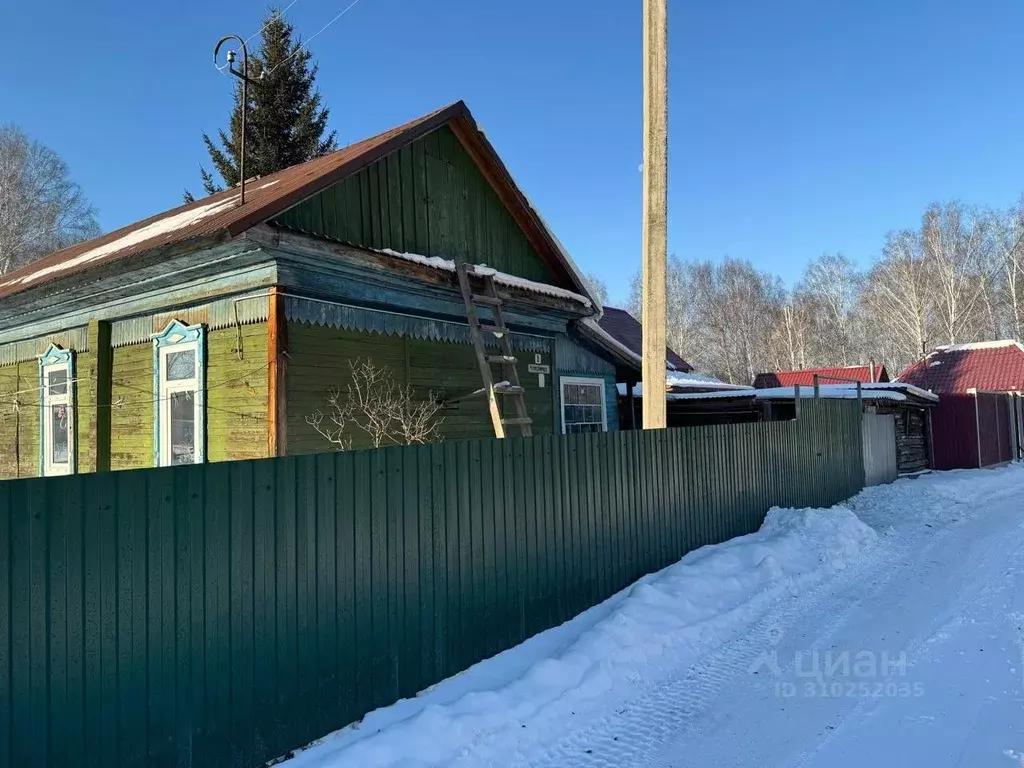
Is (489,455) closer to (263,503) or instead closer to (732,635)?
(263,503)

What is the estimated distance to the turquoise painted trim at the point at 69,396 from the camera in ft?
29.6

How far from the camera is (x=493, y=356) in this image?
28.2ft

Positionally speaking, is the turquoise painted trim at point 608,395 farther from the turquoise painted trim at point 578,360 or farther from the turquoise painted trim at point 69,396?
the turquoise painted trim at point 69,396

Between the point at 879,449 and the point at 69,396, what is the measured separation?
16058mm

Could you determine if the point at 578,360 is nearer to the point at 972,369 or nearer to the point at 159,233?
the point at 159,233

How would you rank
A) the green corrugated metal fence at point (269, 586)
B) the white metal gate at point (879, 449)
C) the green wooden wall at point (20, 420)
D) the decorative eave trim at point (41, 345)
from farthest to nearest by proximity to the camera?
the white metal gate at point (879, 449) < the green wooden wall at point (20, 420) < the decorative eave trim at point (41, 345) < the green corrugated metal fence at point (269, 586)

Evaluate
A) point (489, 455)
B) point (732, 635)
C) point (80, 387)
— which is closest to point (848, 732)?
point (732, 635)

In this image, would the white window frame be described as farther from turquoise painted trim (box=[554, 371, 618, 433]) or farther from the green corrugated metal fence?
the green corrugated metal fence

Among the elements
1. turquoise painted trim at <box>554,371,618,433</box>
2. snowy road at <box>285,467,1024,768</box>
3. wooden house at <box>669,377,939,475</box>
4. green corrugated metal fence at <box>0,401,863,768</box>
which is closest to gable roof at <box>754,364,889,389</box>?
wooden house at <box>669,377,939,475</box>

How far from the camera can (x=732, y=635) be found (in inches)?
215

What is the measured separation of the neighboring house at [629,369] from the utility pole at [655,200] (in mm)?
1906

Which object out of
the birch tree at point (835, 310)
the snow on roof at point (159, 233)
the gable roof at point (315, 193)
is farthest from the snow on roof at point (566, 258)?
the birch tree at point (835, 310)

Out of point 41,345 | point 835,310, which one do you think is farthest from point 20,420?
point 835,310

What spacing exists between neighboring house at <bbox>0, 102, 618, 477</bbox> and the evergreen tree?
16968 mm
